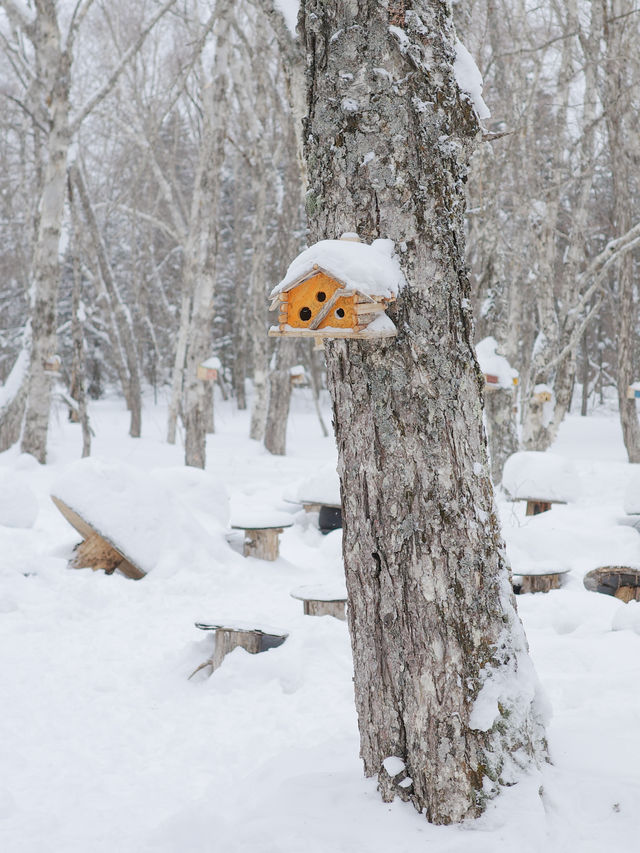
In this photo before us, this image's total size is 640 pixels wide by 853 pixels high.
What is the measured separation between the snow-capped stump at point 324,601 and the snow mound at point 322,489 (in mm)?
2850

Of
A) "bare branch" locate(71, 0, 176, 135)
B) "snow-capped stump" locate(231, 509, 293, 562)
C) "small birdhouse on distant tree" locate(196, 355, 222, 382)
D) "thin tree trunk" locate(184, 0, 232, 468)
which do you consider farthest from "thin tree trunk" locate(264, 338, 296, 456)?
"snow-capped stump" locate(231, 509, 293, 562)

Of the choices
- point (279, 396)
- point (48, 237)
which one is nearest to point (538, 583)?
point (48, 237)

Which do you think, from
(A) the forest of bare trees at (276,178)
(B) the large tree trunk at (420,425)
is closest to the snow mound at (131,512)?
(A) the forest of bare trees at (276,178)

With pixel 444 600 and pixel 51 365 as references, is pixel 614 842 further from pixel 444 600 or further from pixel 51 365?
pixel 51 365

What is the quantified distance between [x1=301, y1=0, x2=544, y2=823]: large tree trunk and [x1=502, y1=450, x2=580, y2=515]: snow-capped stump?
656 cm

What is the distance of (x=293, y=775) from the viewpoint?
8.84 ft

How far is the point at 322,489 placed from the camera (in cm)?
836

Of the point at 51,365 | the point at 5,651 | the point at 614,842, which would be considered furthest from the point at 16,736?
the point at 51,365

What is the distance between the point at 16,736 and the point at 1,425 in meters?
9.44

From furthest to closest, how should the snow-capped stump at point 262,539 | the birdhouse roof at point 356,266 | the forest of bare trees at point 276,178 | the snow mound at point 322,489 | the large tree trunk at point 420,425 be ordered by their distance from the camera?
the forest of bare trees at point 276,178 < the snow mound at point 322,489 < the snow-capped stump at point 262,539 < the large tree trunk at point 420,425 < the birdhouse roof at point 356,266

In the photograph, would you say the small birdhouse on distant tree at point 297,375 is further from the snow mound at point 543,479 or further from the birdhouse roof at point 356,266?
the birdhouse roof at point 356,266

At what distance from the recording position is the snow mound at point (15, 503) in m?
7.26

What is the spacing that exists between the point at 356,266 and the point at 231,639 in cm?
299

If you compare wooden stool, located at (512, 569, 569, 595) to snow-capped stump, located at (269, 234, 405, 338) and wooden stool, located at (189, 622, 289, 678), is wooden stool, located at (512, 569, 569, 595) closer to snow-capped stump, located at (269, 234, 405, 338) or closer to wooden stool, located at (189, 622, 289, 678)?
wooden stool, located at (189, 622, 289, 678)
